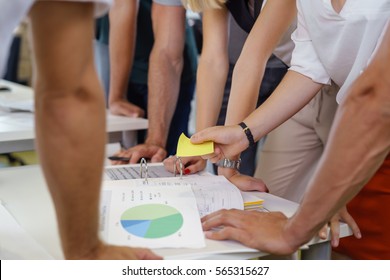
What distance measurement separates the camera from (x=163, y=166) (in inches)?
51.9

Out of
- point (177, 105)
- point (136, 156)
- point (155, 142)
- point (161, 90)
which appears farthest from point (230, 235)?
point (177, 105)

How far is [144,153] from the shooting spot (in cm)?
147

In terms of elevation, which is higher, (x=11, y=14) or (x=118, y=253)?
(x=11, y=14)

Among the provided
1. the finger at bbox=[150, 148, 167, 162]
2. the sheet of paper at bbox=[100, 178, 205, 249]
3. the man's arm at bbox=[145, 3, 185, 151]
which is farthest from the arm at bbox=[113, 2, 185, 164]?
the sheet of paper at bbox=[100, 178, 205, 249]

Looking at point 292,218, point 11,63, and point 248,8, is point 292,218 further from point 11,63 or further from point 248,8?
point 11,63

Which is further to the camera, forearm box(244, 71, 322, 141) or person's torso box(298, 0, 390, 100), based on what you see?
forearm box(244, 71, 322, 141)

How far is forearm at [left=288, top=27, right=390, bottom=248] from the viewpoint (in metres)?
0.76

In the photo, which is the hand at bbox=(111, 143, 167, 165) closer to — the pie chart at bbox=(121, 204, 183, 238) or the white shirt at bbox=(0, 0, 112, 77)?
the pie chart at bbox=(121, 204, 183, 238)

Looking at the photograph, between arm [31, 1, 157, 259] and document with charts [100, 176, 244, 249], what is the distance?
0.16m

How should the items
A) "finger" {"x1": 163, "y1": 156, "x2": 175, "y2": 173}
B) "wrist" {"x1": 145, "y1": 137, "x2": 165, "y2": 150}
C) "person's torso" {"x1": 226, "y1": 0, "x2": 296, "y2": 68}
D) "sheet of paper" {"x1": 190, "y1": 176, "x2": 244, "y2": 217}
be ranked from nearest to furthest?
1. "sheet of paper" {"x1": 190, "y1": 176, "x2": 244, "y2": 217}
2. "finger" {"x1": 163, "y1": 156, "x2": 175, "y2": 173}
3. "person's torso" {"x1": 226, "y1": 0, "x2": 296, "y2": 68}
4. "wrist" {"x1": 145, "y1": 137, "x2": 165, "y2": 150}

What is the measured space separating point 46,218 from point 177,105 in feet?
3.02

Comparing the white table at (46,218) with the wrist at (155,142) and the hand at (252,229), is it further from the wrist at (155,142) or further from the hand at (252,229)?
the wrist at (155,142)

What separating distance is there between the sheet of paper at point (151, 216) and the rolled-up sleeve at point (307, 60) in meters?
0.34

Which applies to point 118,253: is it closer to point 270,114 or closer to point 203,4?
point 270,114
